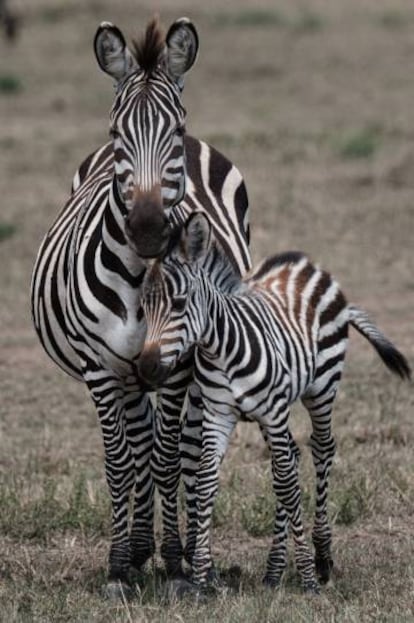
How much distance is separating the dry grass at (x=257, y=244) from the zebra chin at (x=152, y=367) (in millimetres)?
838

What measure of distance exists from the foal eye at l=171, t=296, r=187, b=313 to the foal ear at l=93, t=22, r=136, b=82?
3.09ft

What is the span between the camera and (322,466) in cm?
620

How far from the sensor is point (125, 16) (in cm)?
2742

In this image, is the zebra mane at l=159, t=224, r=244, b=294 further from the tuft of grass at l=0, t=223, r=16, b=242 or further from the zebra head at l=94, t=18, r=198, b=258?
the tuft of grass at l=0, t=223, r=16, b=242

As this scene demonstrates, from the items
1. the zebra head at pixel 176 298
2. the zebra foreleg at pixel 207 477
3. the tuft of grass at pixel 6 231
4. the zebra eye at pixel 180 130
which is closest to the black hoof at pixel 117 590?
the zebra foreleg at pixel 207 477

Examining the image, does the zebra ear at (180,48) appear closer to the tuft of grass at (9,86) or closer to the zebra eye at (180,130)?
the zebra eye at (180,130)

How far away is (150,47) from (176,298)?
100 cm

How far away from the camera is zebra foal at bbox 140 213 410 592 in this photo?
5.49 m

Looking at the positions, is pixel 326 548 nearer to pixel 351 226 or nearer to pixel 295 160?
pixel 351 226

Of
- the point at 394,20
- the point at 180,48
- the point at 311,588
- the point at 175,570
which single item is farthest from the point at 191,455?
the point at 394,20

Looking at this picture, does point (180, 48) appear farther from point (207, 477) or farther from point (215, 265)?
point (207, 477)

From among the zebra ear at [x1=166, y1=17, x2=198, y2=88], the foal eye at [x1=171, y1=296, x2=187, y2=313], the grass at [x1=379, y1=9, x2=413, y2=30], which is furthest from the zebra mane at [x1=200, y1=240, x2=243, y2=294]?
the grass at [x1=379, y1=9, x2=413, y2=30]

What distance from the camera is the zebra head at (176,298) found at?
5379mm

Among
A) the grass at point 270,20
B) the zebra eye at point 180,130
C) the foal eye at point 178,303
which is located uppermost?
the grass at point 270,20
